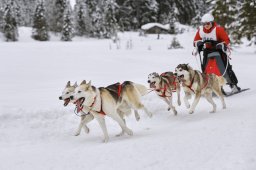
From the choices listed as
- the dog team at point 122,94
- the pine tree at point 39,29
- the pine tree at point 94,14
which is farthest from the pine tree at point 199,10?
the dog team at point 122,94

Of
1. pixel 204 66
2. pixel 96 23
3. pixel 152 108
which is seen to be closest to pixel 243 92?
pixel 204 66

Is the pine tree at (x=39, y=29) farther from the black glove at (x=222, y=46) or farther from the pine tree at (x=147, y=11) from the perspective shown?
the black glove at (x=222, y=46)

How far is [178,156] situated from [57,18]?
5432cm

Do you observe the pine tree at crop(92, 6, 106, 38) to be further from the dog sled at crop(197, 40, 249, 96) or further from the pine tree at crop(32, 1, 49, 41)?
the dog sled at crop(197, 40, 249, 96)

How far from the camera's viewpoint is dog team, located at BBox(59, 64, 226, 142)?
224 inches

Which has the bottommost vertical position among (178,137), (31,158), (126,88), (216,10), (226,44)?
(31,158)

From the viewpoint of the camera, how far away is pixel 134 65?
14711mm

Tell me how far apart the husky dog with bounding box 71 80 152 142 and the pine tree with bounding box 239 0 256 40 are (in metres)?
16.0

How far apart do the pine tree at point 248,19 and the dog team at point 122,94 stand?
13.9m

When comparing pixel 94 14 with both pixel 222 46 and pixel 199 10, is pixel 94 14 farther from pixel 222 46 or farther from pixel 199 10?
pixel 222 46

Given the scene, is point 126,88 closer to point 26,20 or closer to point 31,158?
point 31,158

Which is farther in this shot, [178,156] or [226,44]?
[226,44]

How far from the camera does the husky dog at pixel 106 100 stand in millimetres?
5633

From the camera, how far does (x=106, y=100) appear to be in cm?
579
